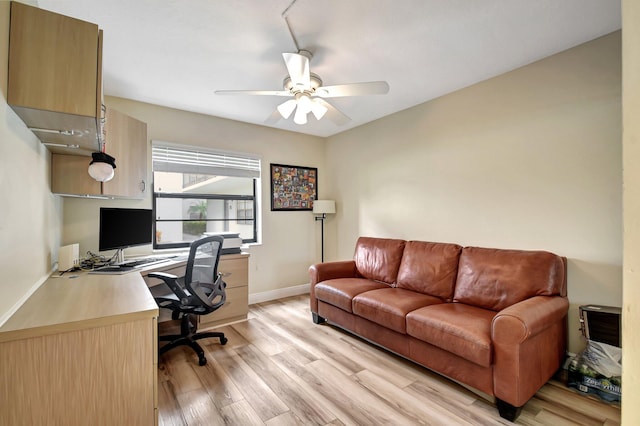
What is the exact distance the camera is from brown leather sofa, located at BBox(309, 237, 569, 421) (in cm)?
177

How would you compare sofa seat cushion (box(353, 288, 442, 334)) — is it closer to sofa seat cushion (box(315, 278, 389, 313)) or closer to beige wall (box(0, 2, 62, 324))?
sofa seat cushion (box(315, 278, 389, 313))

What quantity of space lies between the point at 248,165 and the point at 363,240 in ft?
6.26

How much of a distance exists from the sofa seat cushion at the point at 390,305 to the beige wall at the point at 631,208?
5.40 feet

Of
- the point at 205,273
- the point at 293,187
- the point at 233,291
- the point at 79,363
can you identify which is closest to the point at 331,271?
the point at 233,291

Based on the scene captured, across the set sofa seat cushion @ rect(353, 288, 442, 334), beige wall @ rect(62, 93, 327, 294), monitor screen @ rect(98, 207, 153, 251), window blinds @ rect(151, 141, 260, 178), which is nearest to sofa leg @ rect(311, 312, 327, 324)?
sofa seat cushion @ rect(353, 288, 442, 334)

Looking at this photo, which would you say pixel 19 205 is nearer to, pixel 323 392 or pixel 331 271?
pixel 323 392

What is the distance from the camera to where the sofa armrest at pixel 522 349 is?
1.71 m

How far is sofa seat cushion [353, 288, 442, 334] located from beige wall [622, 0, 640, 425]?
1647 mm

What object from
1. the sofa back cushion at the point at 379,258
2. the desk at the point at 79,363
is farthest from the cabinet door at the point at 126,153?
the sofa back cushion at the point at 379,258

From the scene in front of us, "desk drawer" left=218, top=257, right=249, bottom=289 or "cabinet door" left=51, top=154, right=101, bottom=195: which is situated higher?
"cabinet door" left=51, top=154, right=101, bottom=195

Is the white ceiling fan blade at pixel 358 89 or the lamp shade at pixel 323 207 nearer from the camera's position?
the white ceiling fan blade at pixel 358 89

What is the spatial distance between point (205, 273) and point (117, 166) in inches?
47.3

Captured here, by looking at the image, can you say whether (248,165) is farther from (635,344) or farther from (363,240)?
(635,344)

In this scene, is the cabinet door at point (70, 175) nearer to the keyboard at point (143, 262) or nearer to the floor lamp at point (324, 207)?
the keyboard at point (143, 262)
